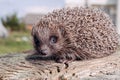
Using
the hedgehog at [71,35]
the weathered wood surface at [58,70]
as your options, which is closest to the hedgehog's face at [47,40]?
the hedgehog at [71,35]

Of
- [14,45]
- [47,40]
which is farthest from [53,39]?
[14,45]

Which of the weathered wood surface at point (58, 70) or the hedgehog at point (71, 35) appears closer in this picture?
the weathered wood surface at point (58, 70)

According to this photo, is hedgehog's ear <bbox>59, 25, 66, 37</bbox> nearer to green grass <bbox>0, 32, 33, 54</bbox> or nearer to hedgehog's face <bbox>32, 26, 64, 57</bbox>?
hedgehog's face <bbox>32, 26, 64, 57</bbox>

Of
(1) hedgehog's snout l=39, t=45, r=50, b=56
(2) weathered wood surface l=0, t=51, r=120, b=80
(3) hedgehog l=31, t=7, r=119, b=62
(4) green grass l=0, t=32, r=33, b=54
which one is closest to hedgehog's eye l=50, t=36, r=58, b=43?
(3) hedgehog l=31, t=7, r=119, b=62

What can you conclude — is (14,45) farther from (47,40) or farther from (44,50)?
(44,50)

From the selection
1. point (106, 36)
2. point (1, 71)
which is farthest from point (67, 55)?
point (1, 71)

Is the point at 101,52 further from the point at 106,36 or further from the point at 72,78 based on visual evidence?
the point at 72,78

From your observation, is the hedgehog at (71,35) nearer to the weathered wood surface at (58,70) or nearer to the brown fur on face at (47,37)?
the brown fur on face at (47,37)
